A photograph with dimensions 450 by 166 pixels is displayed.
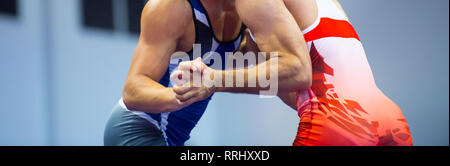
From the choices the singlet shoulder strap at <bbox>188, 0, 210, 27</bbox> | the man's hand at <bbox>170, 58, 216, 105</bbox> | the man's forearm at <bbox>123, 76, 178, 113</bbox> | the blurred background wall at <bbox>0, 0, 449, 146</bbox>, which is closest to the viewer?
the man's hand at <bbox>170, 58, 216, 105</bbox>

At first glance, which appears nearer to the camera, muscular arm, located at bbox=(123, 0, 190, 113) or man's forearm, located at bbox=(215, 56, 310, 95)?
man's forearm, located at bbox=(215, 56, 310, 95)

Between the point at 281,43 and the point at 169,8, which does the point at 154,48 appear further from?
the point at 281,43

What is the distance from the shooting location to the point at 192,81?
74 cm

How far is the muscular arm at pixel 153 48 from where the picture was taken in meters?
0.89

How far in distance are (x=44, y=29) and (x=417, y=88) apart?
2.18 m

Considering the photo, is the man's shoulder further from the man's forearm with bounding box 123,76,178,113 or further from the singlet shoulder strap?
the man's forearm with bounding box 123,76,178,113

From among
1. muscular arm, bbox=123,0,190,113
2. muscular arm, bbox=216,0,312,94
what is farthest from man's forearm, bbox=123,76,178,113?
muscular arm, bbox=216,0,312,94

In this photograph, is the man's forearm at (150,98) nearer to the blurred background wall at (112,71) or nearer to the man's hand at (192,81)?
the man's hand at (192,81)

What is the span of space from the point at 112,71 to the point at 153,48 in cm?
174

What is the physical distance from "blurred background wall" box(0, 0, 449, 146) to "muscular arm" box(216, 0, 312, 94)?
2.58 ft

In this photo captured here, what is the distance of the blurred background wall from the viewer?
1.59m
